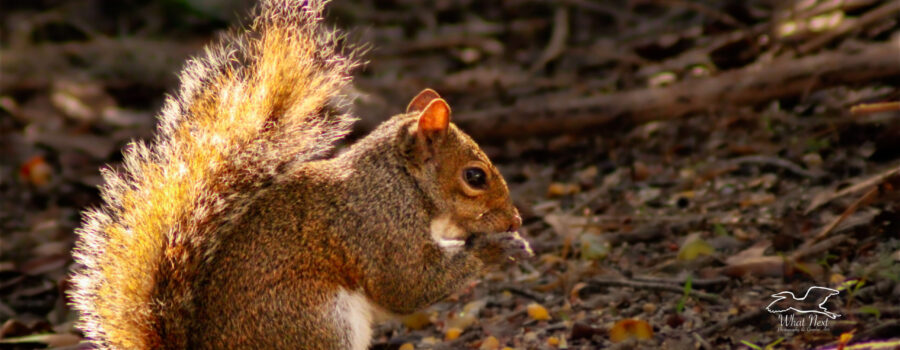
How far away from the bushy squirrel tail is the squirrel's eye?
0.48 meters

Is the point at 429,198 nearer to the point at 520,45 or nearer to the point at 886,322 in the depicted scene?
the point at 886,322

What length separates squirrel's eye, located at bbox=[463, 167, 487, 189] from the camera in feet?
10.3

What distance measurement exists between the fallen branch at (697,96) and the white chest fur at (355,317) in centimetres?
245

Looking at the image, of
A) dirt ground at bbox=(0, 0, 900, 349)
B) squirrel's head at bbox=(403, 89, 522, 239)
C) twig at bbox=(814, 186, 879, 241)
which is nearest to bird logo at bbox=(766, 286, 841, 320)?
dirt ground at bbox=(0, 0, 900, 349)

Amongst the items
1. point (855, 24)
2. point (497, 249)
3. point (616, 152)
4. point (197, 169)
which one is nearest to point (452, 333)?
point (497, 249)

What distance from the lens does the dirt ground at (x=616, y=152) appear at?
3.18 m

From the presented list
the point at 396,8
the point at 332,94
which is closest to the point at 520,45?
the point at 396,8

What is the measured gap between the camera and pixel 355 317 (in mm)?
2768

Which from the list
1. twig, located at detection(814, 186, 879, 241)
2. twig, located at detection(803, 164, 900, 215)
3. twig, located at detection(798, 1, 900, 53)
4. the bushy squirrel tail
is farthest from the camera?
twig, located at detection(798, 1, 900, 53)

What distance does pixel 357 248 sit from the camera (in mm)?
2900

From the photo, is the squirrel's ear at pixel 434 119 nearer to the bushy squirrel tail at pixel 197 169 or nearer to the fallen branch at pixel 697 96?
the bushy squirrel tail at pixel 197 169

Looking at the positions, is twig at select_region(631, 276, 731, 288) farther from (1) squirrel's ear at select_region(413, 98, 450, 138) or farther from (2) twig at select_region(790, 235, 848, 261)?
(1) squirrel's ear at select_region(413, 98, 450, 138)

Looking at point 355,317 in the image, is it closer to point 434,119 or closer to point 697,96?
point 434,119

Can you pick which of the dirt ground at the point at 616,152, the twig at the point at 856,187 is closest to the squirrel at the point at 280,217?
the dirt ground at the point at 616,152
